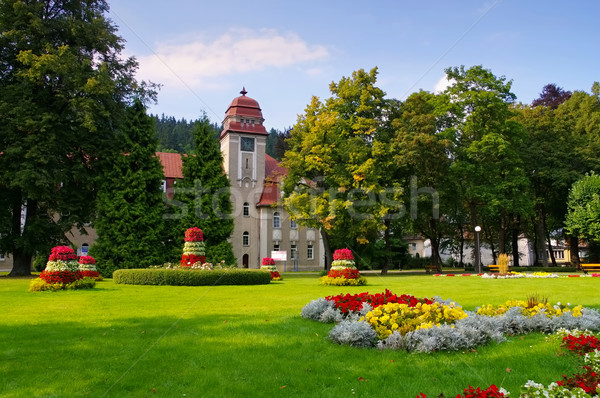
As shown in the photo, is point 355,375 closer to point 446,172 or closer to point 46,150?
point 46,150

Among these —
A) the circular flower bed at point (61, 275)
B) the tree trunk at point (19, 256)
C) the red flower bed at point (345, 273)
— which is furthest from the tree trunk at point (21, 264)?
the red flower bed at point (345, 273)

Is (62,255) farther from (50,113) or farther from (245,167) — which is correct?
(245,167)

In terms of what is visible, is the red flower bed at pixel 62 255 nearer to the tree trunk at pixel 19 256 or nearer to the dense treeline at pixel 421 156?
the tree trunk at pixel 19 256

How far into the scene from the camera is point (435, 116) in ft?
121

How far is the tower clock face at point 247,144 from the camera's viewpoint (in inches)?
1914

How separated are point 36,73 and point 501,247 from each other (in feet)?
119

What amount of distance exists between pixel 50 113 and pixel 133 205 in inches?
330

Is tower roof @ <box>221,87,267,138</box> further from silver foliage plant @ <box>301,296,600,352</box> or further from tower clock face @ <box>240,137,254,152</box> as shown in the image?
silver foliage plant @ <box>301,296,600,352</box>

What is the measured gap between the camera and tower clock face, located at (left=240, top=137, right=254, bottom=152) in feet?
160

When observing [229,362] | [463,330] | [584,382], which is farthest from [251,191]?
[584,382]

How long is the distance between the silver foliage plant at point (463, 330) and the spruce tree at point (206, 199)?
2840 centimetres

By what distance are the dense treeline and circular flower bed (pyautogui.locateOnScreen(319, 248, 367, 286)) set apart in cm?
946

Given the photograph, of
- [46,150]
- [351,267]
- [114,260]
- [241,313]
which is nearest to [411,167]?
[351,267]

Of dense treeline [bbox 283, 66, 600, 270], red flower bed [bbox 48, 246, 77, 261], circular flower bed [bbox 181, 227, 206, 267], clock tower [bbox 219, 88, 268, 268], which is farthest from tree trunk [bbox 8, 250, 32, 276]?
clock tower [bbox 219, 88, 268, 268]
